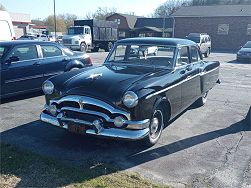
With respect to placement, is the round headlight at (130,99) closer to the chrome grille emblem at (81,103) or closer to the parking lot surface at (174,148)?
the chrome grille emblem at (81,103)

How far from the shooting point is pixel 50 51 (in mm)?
8023

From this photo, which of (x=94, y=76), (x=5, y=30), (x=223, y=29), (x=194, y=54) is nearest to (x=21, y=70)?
(x=94, y=76)

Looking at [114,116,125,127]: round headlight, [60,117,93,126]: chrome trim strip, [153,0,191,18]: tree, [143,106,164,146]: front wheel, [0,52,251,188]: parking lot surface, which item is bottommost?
[0,52,251,188]: parking lot surface

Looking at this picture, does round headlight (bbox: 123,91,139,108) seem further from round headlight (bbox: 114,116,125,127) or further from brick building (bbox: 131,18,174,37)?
brick building (bbox: 131,18,174,37)

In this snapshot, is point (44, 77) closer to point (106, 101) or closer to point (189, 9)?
point (106, 101)

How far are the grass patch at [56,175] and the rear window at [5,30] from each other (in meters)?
7.91

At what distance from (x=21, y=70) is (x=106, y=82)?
3.51 metres

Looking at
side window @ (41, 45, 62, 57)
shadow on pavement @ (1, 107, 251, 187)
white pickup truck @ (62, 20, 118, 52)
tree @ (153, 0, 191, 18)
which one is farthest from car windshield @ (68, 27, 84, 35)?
tree @ (153, 0, 191, 18)

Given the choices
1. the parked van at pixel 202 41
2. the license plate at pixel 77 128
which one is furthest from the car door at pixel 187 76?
the parked van at pixel 202 41

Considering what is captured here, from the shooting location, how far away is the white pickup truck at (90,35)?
956 inches

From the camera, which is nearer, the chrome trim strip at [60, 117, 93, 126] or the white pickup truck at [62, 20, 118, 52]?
the chrome trim strip at [60, 117, 93, 126]

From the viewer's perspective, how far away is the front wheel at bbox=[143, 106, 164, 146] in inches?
178

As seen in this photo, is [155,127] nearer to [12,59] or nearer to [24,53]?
[12,59]

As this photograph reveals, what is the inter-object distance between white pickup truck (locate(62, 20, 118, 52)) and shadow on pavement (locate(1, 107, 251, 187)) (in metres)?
19.6
